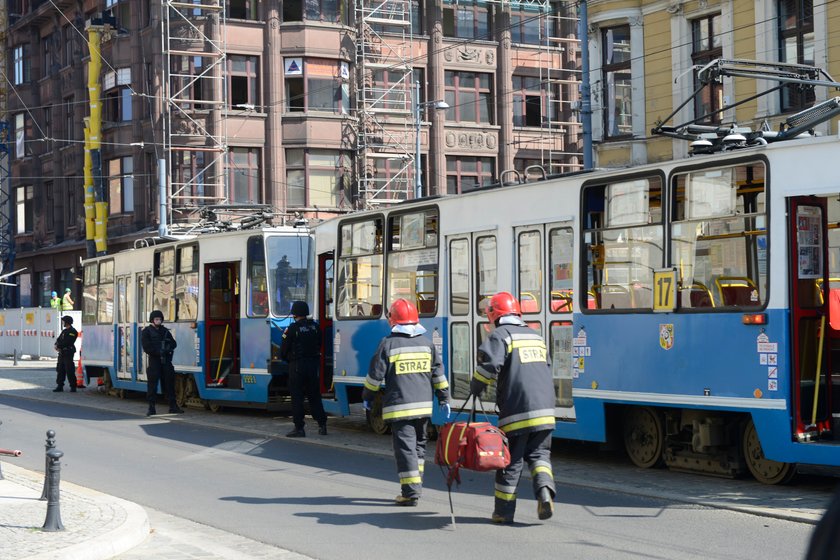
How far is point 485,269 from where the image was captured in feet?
49.7

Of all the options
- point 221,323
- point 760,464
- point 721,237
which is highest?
point 721,237

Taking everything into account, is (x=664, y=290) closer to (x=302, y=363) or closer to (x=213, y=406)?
(x=302, y=363)

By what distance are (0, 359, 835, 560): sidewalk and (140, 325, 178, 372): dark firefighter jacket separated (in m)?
6.25

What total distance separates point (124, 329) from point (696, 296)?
16812mm

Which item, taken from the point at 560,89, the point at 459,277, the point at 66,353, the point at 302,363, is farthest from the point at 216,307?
the point at 560,89

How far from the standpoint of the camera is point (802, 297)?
11312 mm

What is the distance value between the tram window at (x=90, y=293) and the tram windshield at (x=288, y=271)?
9200 mm

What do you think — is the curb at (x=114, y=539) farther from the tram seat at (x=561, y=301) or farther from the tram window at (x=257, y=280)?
the tram window at (x=257, y=280)

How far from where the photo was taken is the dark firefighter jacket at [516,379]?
9.62 m

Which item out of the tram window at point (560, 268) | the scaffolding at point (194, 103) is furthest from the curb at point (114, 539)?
the scaffolding at point (194, 103)

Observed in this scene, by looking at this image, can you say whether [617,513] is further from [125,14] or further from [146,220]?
[125,14]

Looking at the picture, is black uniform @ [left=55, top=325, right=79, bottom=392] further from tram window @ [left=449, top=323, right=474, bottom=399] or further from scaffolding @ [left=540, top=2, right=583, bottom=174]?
scaffolding @ [left=540, top=2, right=583, bottom=174]

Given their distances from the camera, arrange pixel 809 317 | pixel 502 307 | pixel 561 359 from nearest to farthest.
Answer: pixel 502 307 < pixel 809 317 < pixel 561 359

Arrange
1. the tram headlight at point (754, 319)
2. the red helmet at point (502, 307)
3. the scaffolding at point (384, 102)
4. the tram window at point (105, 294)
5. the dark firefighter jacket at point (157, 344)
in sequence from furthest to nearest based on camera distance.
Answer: the scaffolding at point (384, 102) → the tram window at point (105, 294) → the dark firefighter jacket at point (157, 344) → the tram headlight at point (754, 319) → the red helmet at point (502, 307)
